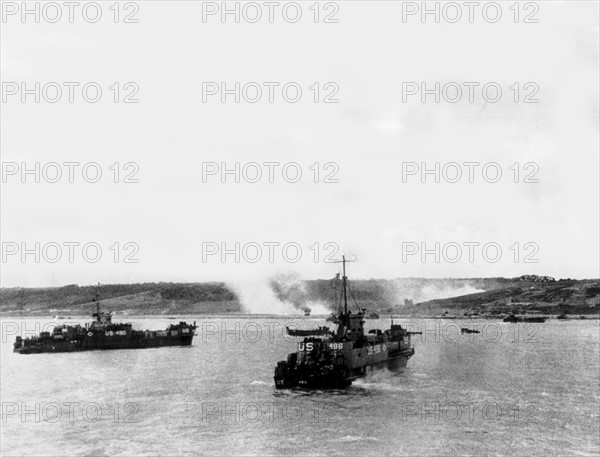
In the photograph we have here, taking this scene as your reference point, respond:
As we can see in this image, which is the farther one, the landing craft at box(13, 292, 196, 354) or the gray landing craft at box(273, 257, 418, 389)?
the landing craft at box(13, 292, 196, 354)

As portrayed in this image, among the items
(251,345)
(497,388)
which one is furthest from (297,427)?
(251,345)

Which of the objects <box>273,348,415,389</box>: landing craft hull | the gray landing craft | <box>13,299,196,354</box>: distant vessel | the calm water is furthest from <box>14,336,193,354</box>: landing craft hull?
<box>273,348,415,389</box>: landing craft hull

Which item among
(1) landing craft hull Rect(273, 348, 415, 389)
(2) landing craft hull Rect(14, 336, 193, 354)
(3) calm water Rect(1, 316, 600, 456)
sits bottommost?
(3) calm water Rect(1, 316, 600, 456)

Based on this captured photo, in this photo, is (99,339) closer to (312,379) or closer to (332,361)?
(312,379)

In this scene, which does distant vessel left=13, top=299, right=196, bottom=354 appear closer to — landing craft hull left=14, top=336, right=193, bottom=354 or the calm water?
landing craft hull left=14, top=336, right=193, bottom=354

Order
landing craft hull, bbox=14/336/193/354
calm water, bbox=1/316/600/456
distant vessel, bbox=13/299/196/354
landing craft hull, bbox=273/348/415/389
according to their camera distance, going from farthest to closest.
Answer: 1. distant vessel, bbox=13/299/196/354
2. landing craft hull, bbox=14/336/193/354
3. landing craft hull, bbox=273/348/415/389
4. calm water, bbox=1/316/600/456

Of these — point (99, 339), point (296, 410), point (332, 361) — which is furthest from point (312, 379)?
point (99, 339)

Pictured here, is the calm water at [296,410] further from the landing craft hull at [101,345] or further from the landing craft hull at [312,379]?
the landing craft hull at [101,345]

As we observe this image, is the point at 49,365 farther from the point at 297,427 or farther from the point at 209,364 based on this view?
the point at 297,427
